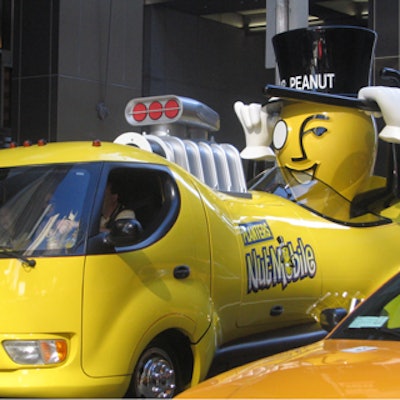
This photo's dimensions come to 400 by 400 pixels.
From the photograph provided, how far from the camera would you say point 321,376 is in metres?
3.58

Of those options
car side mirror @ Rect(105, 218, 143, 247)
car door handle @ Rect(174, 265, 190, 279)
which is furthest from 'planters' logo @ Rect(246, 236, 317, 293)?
car side mirror @ Rect(105, 218, 143, 247)

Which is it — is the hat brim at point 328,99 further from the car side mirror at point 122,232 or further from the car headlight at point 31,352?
the car headlight at point 31,352

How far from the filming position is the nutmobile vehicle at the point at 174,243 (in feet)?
17.4

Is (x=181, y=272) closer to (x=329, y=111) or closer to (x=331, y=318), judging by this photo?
(x=331, y=318)

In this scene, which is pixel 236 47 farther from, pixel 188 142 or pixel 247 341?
pixel 247 341

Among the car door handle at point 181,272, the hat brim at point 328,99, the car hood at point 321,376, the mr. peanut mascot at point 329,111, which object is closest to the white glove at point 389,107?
the mr. peanut mascot at point 329,111

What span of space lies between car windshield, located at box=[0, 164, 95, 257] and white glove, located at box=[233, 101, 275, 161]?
4.10m

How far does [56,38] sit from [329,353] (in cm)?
1305

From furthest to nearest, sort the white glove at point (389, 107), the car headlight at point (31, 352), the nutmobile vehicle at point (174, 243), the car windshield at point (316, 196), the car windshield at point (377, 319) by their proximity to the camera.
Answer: the car windshield at point (316, 196)
the white glove at point (389, 107)
the nutmobile vehicle at point (174, 243)
the car headlight at point (31, 352)
the car windshield at point (377, 319)

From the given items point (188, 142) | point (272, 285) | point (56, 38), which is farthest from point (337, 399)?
point (56, 38)

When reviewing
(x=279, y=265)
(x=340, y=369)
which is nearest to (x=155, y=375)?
(x=279, y=265)

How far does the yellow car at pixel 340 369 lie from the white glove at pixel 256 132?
16.4 ft

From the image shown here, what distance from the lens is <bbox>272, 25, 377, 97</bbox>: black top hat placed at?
9.15m

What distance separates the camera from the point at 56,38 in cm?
1605
